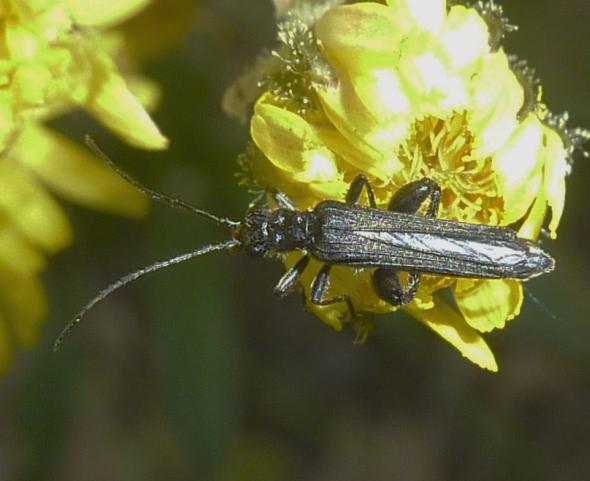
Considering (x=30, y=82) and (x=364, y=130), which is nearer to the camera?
(x=364, y=130)

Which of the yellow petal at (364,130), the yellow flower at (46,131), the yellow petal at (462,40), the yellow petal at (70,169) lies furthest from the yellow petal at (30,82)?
the yellow petal at (462,40)

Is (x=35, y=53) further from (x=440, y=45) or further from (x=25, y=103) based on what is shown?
(x=440, y=45)

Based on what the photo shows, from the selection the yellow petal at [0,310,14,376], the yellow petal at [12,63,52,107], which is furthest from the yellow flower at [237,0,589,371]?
the yellow petal at [0,310,14,376]

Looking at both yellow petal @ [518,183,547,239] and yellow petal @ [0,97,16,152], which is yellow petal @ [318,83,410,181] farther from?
yellow petal @ [0,97,16,152]

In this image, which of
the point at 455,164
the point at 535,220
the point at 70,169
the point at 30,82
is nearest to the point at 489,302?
the point at 535,220

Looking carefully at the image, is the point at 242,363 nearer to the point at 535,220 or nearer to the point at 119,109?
the point at 119,109

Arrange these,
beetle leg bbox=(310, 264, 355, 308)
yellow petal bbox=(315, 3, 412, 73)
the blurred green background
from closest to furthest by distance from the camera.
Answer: yellow petal bbox=(315, 3, 412, 73) → beetle leg bbox=(310, 264, 355, 308) → the blurred green background

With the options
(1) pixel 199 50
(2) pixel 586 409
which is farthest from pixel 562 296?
(1) pixel 199 50
